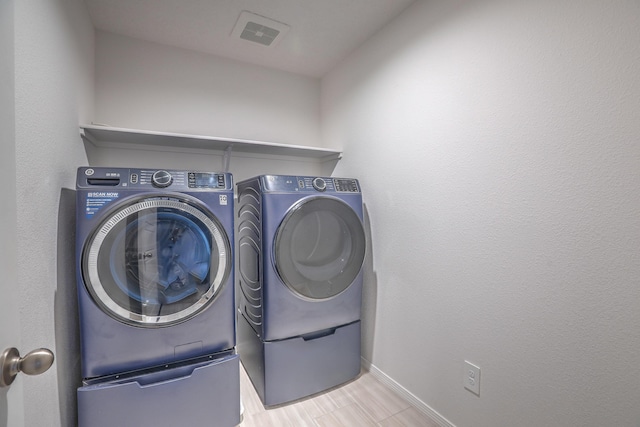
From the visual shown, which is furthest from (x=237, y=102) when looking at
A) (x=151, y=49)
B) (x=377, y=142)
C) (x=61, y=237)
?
(x=61, y=237)

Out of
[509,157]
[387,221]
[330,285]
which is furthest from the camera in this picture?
[387,221]

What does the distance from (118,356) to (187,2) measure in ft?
5.98

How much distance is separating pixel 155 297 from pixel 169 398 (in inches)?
18.2

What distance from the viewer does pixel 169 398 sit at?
4.15 ft

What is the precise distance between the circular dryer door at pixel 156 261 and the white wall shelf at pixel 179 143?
Answer: 635 mm

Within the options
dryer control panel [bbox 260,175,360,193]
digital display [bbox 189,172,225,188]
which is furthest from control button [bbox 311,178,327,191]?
digital display [bbox 189,172,225,188]

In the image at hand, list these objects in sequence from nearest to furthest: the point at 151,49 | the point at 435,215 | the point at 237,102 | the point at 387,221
A: the point at 435,215, the point at 387,221, the point at 151,49, the point at 237,102

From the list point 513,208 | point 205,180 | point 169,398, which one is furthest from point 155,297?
point 513,208

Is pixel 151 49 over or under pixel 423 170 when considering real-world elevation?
over

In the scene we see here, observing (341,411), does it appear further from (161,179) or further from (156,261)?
(161,179)

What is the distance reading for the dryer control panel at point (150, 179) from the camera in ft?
3.89

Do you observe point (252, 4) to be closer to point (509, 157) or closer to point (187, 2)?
point (187, 2)

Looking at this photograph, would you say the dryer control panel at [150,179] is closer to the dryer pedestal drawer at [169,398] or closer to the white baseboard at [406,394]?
the dryer pedestal drawer at [169,398]

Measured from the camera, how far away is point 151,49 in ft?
6.42
